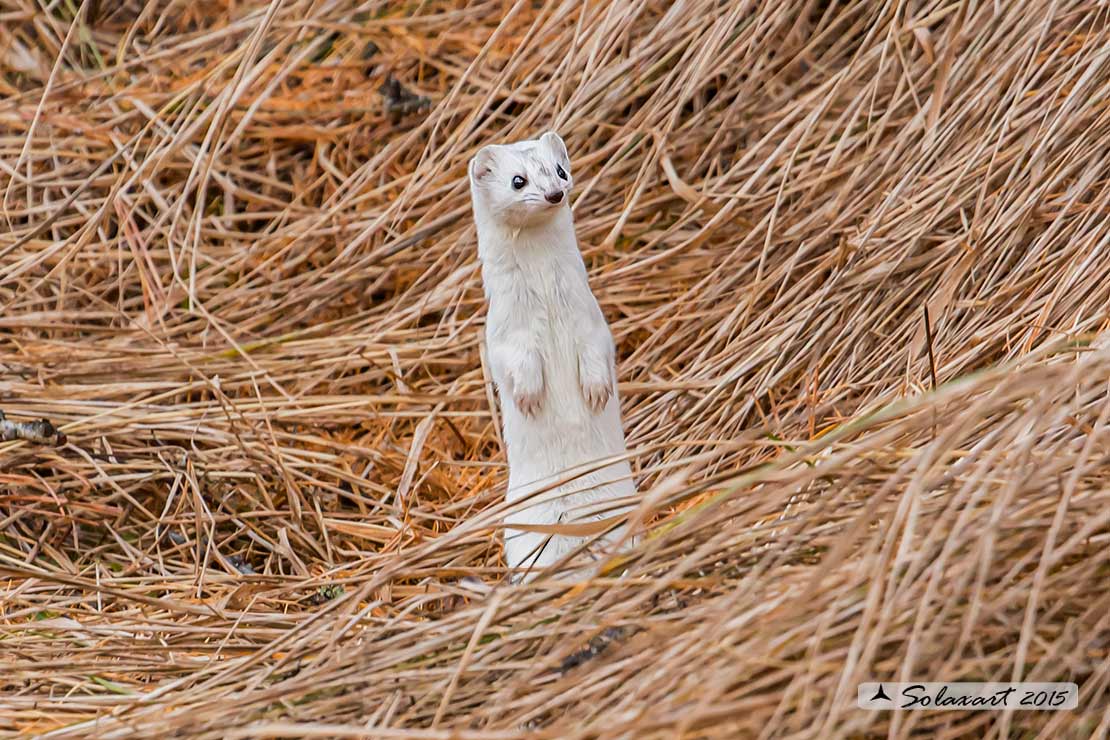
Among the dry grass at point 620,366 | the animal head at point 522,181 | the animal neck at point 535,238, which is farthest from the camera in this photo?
the animal neck at point 535,238

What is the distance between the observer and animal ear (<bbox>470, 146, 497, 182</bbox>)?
3.26m

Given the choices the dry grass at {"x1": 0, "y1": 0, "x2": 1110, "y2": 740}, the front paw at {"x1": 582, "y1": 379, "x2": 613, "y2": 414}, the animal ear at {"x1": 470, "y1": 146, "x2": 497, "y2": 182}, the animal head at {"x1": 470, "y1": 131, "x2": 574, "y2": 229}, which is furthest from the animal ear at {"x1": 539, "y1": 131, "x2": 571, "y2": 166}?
the dry grass at {"x1": 0, "y1": 0, "x2": 1110, "y2": 740}

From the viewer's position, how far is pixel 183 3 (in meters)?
5.96

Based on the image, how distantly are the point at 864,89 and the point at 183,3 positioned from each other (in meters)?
3.21

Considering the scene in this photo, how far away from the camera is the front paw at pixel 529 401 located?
10.4 feet

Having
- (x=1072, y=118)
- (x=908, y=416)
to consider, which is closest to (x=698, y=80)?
(x=1072, y=118)

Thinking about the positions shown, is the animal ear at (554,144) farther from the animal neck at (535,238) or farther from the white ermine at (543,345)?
the animal neck at (535,238)

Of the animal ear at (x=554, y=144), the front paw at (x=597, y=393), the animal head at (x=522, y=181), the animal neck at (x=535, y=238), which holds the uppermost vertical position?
the animal ear at (x=554, y=144)

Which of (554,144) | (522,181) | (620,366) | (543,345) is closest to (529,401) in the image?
(543,345)

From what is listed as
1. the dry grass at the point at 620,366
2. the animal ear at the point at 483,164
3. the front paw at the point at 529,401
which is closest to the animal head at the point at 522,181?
the animal ear at the point at 483,164

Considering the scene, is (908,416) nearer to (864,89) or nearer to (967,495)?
(967,495)

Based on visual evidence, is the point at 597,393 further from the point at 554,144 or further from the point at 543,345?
the point at 554,144

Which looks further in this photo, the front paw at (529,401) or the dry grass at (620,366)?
the front paw at (529,401)

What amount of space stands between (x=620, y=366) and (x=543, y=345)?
1071 mm
